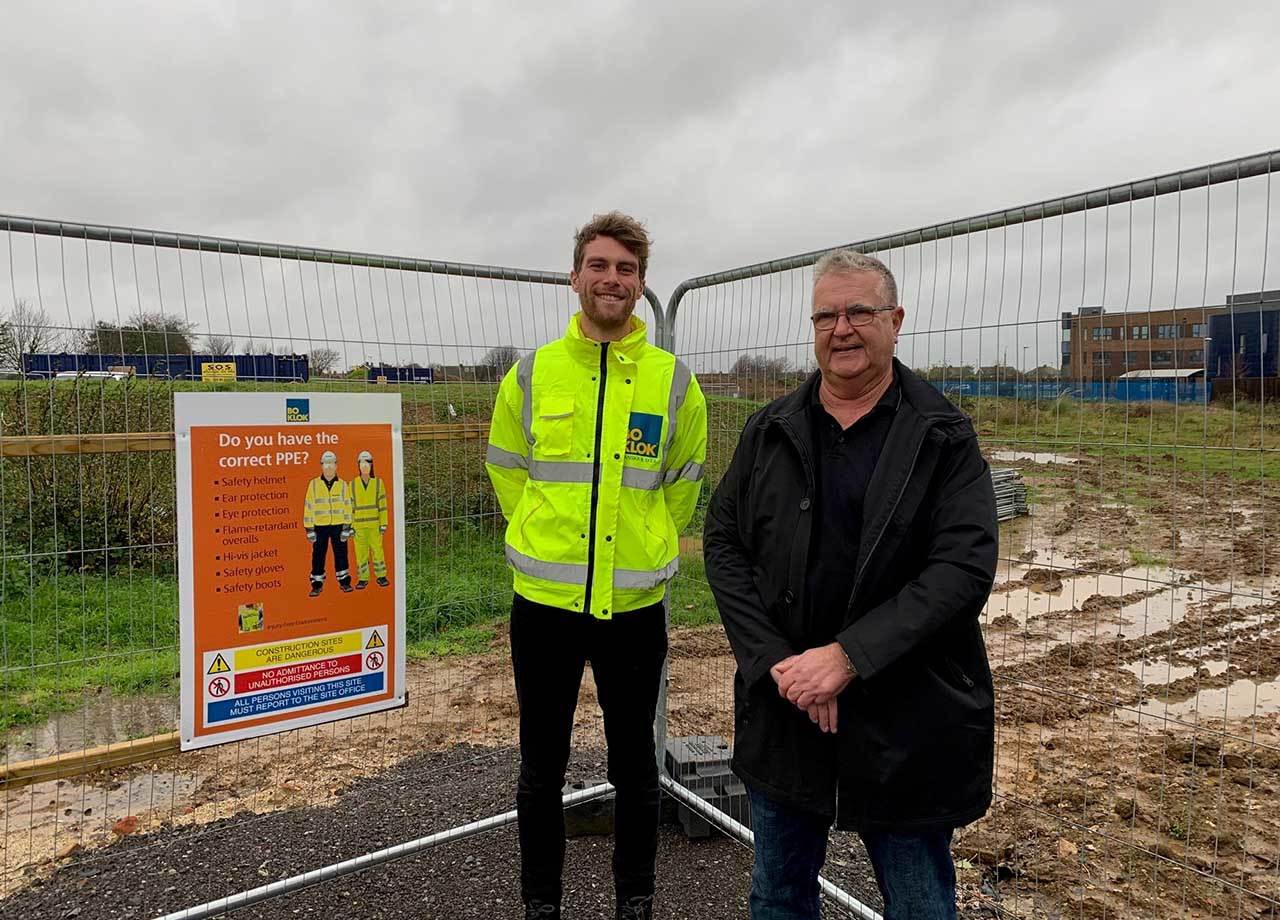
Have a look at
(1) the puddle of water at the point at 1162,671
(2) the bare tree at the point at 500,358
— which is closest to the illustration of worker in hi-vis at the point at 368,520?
(2) the bare tree at the point at 500,358

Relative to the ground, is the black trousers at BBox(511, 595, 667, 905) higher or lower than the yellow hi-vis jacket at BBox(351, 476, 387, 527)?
lower

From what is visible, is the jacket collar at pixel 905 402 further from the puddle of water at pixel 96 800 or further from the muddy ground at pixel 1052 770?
the puddle of water at pixel 96 800

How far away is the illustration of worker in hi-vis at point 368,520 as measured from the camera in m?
2.98

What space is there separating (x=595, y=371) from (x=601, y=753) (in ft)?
8.90

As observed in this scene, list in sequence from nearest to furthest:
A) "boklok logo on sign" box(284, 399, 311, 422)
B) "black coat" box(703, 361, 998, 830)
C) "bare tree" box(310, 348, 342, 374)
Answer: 1. "black coat" box(703, 361, 998, 830)
2. "boklok logo on sign" box(284, 399, 311, 422)
3. "bare tree" box(310, 348, 342, 374)

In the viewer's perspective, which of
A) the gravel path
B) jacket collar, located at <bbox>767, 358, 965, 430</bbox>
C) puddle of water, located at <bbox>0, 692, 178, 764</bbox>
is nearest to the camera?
jacket collar, located at <bbox>767, 358, 965, 430</bbox>

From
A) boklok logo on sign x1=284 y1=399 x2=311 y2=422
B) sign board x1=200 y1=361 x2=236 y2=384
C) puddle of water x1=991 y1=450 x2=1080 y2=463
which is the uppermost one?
sign board x1=200 y1=361 x2=236 y2=384

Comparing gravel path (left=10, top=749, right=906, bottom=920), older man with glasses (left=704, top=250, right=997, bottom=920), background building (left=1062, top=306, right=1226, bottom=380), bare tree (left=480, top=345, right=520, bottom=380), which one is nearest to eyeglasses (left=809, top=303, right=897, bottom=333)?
older man with glasses (left=704, top=250, right=997, bottom=920)

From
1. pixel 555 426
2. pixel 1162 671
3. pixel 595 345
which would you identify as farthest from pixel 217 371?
pixel 1162 671

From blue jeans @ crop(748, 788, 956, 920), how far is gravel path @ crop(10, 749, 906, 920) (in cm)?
111

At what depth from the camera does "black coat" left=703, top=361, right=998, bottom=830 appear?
5.75 ft

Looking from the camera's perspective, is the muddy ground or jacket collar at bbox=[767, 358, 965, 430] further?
the muddy ground

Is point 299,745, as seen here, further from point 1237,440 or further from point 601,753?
point 1237,440

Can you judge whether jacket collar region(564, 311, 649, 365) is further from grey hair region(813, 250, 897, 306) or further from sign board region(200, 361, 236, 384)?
sign board region(200, 361, 236, 384)
